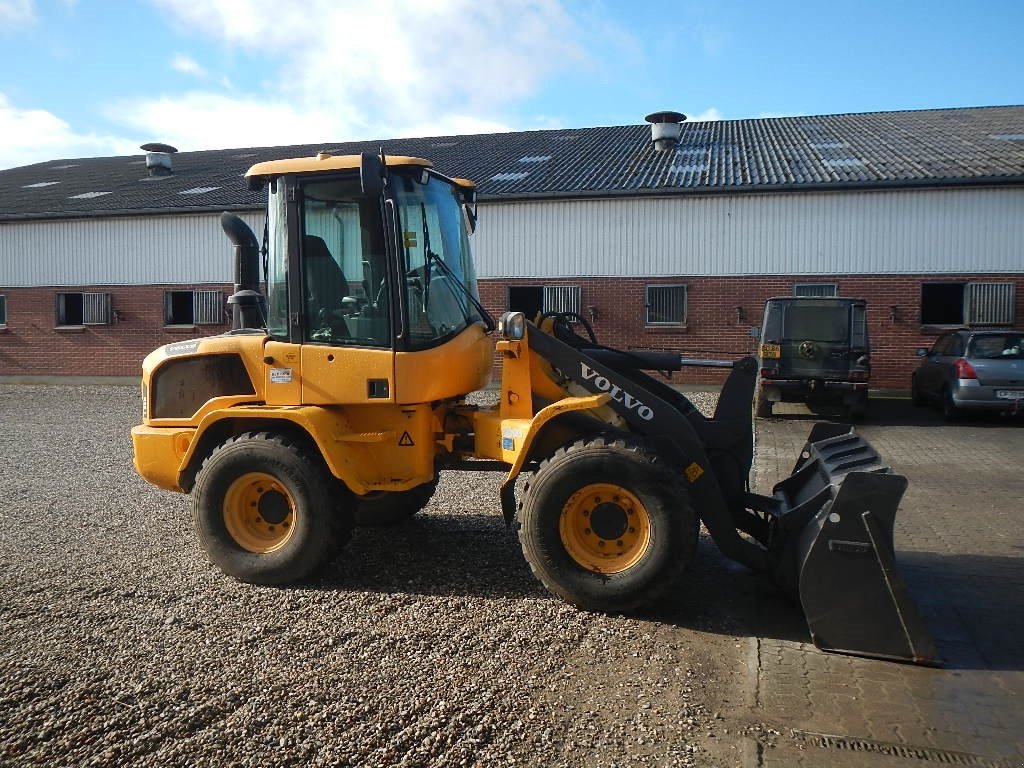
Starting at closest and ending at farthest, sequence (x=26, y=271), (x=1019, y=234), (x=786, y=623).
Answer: (x=786, y=623), (x=1019, y=234), (x=26, y=271)

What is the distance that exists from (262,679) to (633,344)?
15.4 m

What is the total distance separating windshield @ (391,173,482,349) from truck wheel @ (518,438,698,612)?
122 centimetres

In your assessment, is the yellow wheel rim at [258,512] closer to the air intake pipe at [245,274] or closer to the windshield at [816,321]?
the air intake pipe at [245,274]

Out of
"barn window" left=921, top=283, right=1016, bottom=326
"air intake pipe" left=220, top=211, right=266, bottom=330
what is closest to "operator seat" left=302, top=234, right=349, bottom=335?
"air intake pipe" left=220, top=211, right=266, bottom=330

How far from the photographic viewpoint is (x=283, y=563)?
5242 mm

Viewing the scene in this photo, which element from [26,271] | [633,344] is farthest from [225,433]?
[26,271]

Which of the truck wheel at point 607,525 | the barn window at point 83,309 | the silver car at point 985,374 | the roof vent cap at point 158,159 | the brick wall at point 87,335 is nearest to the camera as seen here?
the truck wheel at point 607,525

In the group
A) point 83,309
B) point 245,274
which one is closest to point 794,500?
point 245,274

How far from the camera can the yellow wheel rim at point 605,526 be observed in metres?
4.72

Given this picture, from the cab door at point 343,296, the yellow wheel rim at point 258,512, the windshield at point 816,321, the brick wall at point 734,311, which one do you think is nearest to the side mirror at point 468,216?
the cab door at point 343,296

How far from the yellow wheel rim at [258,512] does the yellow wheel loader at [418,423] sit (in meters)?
0.01

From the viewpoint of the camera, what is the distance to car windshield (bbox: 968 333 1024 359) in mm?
12961

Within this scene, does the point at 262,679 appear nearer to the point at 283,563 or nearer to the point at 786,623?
the point at 283,563

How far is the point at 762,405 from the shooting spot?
13.9 metres
